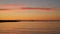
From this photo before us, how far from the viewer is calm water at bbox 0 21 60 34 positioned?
2.12 feet

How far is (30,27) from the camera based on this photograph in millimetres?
651

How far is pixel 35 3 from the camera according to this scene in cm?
69

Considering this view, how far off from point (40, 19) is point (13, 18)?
0.19 m

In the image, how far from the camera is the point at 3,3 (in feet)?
2.25

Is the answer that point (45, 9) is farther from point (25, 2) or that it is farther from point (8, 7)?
point (8, 7)

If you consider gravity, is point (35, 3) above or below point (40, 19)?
above

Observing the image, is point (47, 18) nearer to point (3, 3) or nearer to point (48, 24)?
point (48, 24)

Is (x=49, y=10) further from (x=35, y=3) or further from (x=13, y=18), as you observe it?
A: (x=13, y=18)

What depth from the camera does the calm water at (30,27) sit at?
646mm

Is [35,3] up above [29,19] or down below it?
above

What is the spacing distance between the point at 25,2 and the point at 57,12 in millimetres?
238

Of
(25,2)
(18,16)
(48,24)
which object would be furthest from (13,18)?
(48,24)

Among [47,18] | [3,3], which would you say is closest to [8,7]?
[3,3]

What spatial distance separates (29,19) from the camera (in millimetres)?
659
